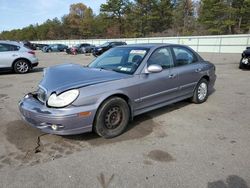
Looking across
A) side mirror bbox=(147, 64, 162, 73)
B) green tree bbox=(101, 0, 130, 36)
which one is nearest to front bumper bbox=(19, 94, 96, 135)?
side mirror bbox=(147, 64, 162, 73)

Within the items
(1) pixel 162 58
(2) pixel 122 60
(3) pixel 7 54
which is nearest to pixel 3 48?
(3) pixel 7 54

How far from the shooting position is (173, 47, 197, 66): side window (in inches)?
211

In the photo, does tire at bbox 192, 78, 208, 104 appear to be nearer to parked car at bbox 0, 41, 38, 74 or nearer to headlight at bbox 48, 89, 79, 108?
headlight at bbox 48, 89, 79, 108

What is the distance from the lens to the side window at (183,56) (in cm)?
536

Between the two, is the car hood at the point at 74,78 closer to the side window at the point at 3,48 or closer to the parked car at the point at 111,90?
the parked car at the point at 111,90

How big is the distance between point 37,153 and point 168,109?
310 cm

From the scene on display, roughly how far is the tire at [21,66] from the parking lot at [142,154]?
660 centimetres

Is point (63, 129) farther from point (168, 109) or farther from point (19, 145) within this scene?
point (168, 109)

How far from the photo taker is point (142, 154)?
3602 mm

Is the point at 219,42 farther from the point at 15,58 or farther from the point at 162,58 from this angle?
the point at 162,58

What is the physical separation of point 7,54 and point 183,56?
27.4 feet

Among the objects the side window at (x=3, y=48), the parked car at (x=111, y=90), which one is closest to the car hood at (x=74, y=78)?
the parked car at (x=111, y=90)

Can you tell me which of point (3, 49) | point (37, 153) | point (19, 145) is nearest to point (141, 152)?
point (37, 153)

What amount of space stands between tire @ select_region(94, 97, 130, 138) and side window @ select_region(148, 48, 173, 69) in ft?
3.51
